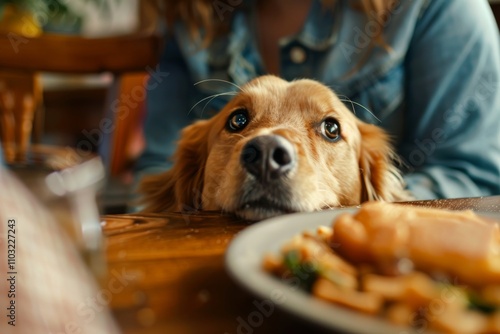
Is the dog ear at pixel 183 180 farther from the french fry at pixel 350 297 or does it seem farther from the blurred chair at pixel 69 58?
the french fry at pixel 350 297

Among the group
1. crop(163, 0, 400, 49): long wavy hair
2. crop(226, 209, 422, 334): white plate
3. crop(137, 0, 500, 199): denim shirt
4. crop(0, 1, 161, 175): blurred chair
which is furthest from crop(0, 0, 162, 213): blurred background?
crop(226, 209, 422, 334): white plate

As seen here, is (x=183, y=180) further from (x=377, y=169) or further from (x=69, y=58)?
(x=69, y=58)

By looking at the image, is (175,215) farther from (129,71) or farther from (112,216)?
(129,71)

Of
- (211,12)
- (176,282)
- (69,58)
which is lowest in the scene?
(176,282)

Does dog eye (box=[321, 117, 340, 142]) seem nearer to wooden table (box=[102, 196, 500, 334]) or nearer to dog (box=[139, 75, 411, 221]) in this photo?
dog (box=[139, 75, 411, 221])

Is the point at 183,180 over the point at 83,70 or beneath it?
beneath

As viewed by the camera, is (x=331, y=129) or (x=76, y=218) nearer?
(x=76, y=218)

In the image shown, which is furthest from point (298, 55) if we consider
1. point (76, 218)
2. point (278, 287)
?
point (278, 287)

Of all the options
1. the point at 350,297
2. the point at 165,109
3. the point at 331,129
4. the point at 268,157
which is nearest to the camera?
the point at 350,297
